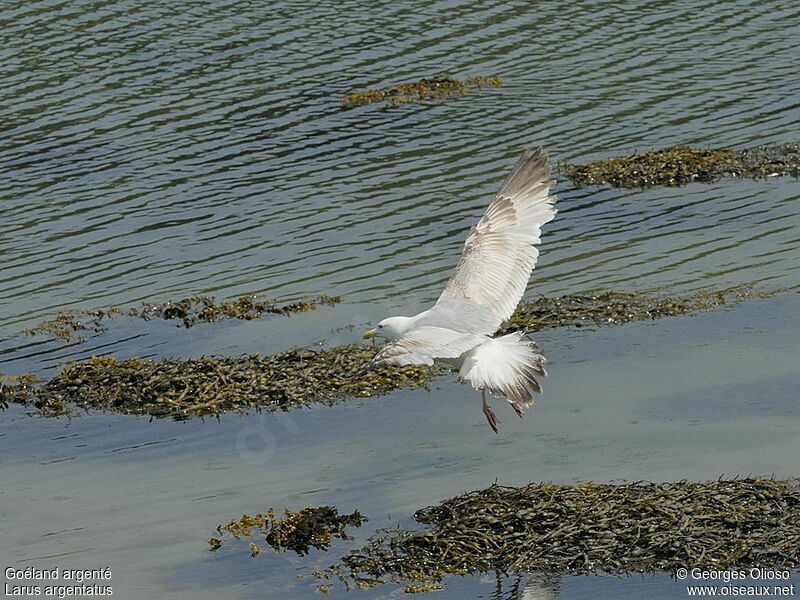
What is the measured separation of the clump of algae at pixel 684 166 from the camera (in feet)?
83.6

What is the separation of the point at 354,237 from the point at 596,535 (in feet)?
37.4

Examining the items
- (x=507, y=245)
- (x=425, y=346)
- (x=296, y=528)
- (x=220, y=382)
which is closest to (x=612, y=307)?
(x=507, y=245)

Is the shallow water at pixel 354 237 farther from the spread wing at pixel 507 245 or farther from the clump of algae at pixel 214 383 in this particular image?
the spread wing at pixel 507 245

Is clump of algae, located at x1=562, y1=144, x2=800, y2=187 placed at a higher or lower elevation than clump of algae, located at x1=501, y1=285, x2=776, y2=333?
lower

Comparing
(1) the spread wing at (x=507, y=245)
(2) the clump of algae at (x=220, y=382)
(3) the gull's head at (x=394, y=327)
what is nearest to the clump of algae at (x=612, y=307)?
(2) the clump of algae at (x=220, y=382)

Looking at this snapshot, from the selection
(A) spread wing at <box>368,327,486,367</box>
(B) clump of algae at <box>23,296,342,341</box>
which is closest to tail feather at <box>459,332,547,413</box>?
(A) spread wing at <box>368,327,486,367</box>

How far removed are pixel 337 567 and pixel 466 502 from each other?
4.63 feet

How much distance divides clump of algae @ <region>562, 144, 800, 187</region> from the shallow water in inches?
25.9

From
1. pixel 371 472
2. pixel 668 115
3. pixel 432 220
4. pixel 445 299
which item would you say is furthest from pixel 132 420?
pixel 668 115

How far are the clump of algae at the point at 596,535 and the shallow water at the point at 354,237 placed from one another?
0.32 m

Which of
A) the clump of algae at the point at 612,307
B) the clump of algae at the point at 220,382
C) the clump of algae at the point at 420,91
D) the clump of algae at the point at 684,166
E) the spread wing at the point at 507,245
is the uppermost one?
the spread wing at the point at 507,245

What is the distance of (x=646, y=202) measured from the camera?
24547 mm

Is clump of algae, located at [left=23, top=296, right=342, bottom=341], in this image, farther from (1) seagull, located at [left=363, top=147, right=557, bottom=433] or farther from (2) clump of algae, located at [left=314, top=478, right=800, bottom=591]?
(2) clump of algae, located at [left=314, top=478, right=800, bottom=591]

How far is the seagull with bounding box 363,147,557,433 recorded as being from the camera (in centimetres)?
1283
